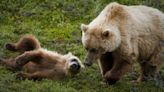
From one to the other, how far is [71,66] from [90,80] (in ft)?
1.55

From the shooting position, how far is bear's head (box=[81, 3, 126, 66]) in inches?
348

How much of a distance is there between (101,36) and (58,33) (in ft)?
14.5

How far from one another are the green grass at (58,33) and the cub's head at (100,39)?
778 mm

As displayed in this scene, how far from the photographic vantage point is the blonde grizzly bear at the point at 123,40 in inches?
350

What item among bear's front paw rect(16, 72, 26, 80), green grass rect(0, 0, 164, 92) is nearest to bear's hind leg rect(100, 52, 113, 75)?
green grass rect(0, 0, 164, 92)

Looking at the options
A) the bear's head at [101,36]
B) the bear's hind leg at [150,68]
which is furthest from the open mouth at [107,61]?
the bear's hind leg at [150,68]

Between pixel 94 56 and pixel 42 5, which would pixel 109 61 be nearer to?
pixel 94 56

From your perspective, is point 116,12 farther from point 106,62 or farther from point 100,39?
point 106,62

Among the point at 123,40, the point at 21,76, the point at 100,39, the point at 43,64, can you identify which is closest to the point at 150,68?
the point at 123,40

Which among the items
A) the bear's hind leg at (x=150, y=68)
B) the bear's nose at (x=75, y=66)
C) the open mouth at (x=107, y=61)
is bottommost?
the bear's hind leg at (x=150, y=68)

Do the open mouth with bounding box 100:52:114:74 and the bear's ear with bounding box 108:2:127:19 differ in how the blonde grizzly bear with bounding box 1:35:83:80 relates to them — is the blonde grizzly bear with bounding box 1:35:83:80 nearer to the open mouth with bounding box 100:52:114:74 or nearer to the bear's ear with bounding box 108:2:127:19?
the open mouth with bounding box 100:52:114:74

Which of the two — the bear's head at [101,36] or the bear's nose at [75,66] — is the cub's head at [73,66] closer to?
the bear's nose at [75,66]

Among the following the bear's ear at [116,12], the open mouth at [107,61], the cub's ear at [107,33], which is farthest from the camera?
the open mouth at [107,61]

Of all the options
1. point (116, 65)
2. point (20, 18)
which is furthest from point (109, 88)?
point (20, 18)
